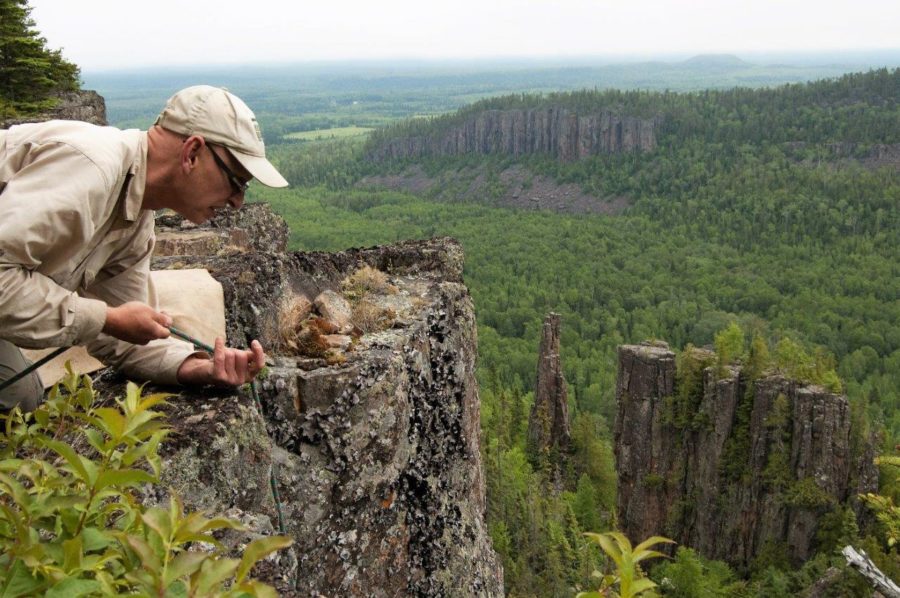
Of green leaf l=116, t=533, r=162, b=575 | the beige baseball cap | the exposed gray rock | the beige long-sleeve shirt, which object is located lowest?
the exposed gray rock

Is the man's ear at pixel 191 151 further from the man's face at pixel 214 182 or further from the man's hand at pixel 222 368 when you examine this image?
the man's hand at pixel 222 368

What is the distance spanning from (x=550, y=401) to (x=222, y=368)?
48.6m

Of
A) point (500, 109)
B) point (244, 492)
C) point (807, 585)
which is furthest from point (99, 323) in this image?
point (500, 109)

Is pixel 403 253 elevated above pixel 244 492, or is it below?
above

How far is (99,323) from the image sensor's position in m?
3.87

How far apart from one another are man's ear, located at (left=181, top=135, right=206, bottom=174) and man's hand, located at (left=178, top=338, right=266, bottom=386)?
1060mm

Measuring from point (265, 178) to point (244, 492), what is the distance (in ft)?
6.17

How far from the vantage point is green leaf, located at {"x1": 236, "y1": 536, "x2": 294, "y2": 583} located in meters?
2.00

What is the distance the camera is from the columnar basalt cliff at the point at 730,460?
40562 millimetres

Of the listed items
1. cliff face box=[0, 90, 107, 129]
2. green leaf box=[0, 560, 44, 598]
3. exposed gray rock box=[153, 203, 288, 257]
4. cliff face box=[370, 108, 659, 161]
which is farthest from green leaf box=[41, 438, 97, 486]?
cliff face box=[370, 108, 659, 161]

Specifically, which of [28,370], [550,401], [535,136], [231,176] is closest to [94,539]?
[28,370]

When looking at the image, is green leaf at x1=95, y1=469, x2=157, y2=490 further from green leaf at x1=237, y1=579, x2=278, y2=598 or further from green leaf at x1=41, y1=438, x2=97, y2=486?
green leaf at x1=237, y1=579, x2=278, y2=598

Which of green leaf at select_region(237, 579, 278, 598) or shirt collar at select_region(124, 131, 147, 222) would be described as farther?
shirt collar at select_region(124, 131, 147, 222)

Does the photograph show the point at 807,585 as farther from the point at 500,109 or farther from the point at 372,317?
the point at 500,109
